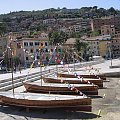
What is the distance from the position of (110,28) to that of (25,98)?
127 metres

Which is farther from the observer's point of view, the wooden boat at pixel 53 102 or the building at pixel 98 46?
the building at pixel 98 46

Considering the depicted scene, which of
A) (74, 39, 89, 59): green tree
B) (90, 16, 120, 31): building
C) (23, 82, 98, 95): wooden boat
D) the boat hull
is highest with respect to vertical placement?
(90, 16, 120, 31): building

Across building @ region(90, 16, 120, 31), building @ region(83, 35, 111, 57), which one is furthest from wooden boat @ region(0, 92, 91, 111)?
building @ region(90, 16, 120, 31)

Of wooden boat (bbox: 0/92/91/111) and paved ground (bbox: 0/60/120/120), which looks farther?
wooden boat (bbox: 0/92/91/111)

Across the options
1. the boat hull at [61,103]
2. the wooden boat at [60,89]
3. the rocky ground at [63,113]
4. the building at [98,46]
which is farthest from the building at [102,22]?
the boat hull at [61,103]

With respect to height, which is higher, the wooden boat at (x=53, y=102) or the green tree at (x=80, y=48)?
the green tree at (x=80, y=48)

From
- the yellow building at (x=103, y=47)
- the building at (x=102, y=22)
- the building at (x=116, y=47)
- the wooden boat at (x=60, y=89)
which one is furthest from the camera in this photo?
the building at (x=102, y=22)

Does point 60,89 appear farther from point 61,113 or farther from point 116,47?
point 116,47

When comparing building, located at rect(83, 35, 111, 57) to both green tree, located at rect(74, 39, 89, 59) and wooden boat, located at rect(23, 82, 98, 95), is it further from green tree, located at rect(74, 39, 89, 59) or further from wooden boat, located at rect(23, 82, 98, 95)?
wooden boat, located at rect(23, 82, 98, 95)

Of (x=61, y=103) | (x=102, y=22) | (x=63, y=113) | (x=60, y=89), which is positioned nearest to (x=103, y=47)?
(x=102, y=22)

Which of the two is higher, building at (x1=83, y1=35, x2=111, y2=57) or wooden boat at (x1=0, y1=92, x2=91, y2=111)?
building at (x1=83, y1=35, x2=111, y2=57)

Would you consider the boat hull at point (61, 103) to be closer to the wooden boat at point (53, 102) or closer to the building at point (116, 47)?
the wooden boat at point (53, 102)

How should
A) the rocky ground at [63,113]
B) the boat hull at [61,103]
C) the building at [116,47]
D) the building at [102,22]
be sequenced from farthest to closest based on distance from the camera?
the building at [102,22] → the building at [116,47] → the boat hull at [61,103] → the rocky ground at [63,113]

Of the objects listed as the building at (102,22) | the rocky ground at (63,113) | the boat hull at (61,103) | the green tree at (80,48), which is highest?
the building at (102,22)
